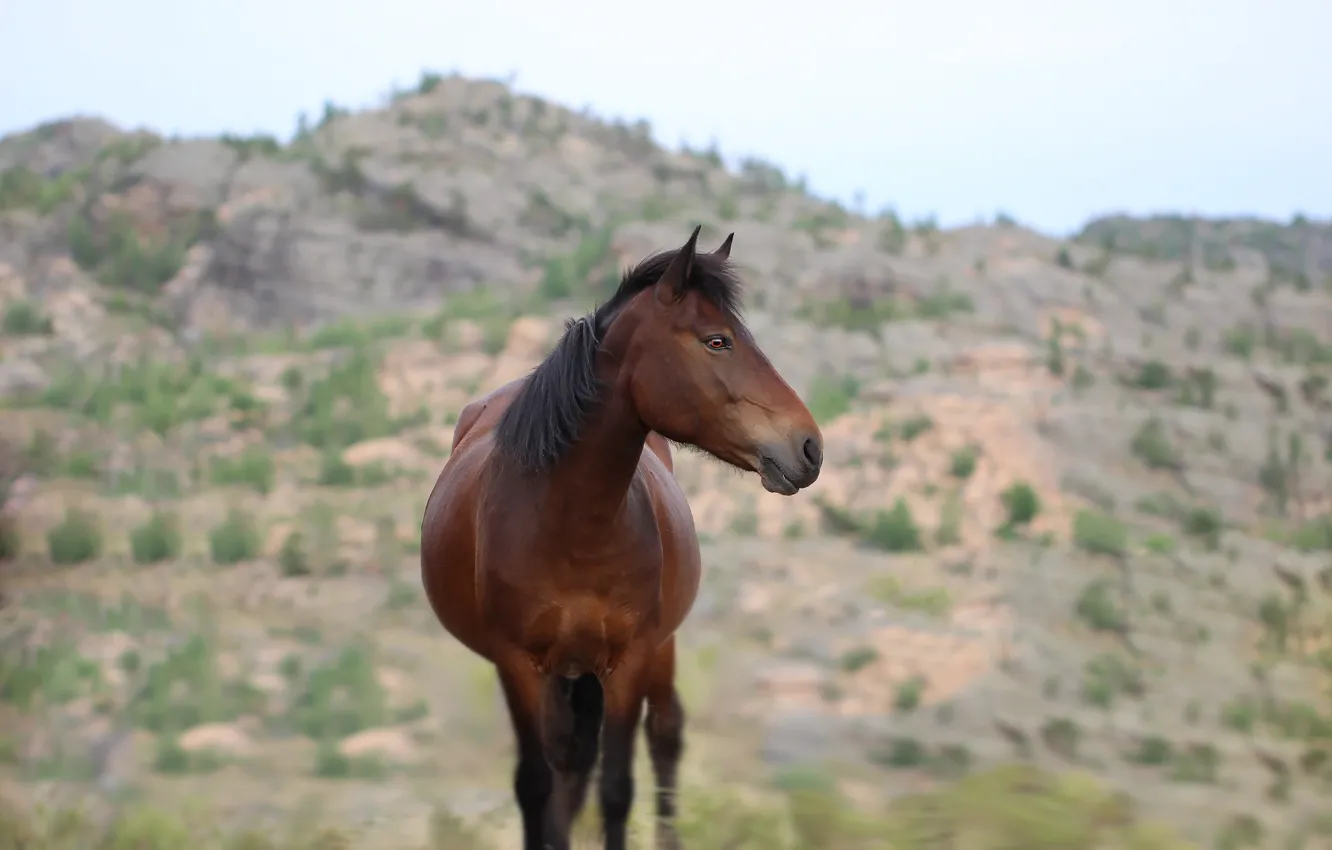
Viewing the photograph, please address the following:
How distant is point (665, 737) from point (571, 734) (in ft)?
3.27

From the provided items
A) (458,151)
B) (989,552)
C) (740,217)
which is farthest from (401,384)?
(458,151)

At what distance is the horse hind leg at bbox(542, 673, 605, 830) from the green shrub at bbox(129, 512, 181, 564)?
21.9ft

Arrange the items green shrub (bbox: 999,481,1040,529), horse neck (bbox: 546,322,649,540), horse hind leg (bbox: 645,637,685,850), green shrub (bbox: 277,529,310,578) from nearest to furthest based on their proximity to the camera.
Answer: horse neck (bbox: 546,322,649,540) → horse hind leg (bbox: 645,637,685,850) → green shrub (bbox: 277,529,310,578) → green shrub (bbox: 999,481,1040,529)

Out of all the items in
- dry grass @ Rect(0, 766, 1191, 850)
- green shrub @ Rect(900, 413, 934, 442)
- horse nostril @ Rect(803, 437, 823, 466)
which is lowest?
dry grass @ Rect(0, 766, 1191, 850)

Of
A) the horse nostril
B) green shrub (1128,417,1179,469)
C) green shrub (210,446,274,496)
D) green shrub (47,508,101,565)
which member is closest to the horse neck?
the horse nostril

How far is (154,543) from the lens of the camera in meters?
10.0

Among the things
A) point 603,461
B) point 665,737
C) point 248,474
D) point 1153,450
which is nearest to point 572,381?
point 603,461

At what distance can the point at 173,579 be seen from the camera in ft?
31.8

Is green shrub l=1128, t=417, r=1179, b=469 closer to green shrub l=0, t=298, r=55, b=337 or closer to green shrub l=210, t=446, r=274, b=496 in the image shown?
green shrub l=210, t=446, r=274, b=496

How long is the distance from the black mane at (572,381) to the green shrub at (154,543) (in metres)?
7.41

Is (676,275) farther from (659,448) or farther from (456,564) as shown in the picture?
(659,448)

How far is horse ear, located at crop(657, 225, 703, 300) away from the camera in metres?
3.30

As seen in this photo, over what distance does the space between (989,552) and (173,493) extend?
24.3 ft

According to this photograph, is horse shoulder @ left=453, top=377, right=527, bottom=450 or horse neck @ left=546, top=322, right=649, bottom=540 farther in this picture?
horse shoulder @ left=453, top=377, right=527, bottom=450
